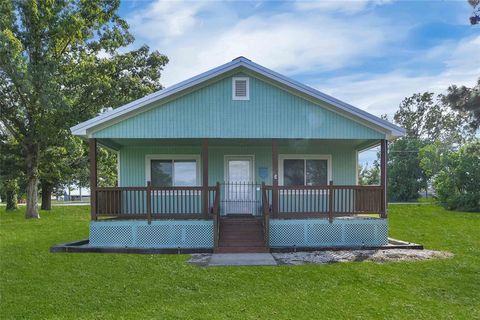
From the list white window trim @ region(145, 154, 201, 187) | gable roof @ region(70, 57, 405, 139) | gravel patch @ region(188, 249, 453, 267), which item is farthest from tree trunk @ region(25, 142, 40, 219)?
gravel patch @ region(188, 249, 453, 267)

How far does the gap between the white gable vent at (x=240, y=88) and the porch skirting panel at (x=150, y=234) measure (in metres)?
3.85

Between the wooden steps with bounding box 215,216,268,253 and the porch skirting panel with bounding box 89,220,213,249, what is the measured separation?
543mm

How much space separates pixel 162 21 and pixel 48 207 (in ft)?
80.3

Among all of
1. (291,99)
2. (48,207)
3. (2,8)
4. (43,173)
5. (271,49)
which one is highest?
(2,8)

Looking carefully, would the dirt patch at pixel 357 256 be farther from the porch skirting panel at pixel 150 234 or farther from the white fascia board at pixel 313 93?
the white fascia board at pixel 313 93

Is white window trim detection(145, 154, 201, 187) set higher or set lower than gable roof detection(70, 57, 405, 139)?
lower

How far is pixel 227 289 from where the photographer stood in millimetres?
7234

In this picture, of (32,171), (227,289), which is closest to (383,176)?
(227,289)

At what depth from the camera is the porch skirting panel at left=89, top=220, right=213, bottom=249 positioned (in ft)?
38.1

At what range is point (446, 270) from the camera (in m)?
8.74

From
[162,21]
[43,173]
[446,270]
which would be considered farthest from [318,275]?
[43,173]

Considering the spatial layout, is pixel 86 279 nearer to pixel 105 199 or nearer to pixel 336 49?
pixel 105 199

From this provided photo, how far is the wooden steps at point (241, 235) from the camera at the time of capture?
11070mm

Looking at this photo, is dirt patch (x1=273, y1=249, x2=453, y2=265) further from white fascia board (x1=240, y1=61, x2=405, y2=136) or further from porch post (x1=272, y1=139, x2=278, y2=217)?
white fascia board (x1=240, y1=61, x2=405, y2=136)
